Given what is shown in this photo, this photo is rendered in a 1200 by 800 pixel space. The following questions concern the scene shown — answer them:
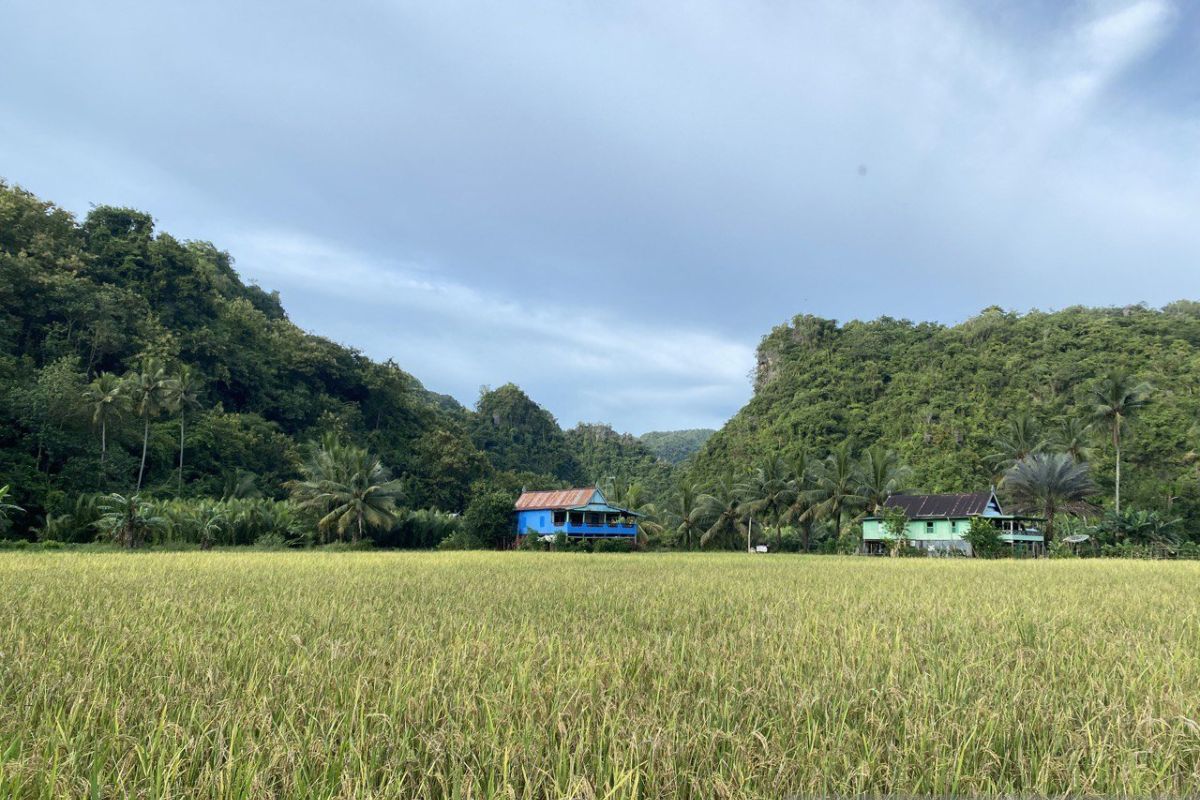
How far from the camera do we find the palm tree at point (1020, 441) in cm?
3797

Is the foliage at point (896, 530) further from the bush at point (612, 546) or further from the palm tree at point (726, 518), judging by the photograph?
the bush at point (612, 546)

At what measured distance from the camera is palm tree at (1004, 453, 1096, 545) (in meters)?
31.9

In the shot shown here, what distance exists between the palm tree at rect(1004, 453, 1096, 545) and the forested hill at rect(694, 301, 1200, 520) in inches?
227

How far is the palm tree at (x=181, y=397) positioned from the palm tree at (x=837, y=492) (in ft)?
103

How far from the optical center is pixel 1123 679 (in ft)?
11.9

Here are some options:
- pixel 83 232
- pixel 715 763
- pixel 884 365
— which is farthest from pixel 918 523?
pixel 83 232

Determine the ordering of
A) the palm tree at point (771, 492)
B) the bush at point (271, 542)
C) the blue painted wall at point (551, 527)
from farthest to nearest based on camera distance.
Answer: the palm tree at point (771, 492) < the blue painted wall at point (551, 527) < the bush at point (271, 542)

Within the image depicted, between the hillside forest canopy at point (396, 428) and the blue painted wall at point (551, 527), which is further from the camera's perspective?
the blue painted wall at point (551, 527)

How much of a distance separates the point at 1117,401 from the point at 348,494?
36965mm

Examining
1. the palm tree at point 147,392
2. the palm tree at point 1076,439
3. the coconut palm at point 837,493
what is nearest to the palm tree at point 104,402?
the palm tree at point 147,392

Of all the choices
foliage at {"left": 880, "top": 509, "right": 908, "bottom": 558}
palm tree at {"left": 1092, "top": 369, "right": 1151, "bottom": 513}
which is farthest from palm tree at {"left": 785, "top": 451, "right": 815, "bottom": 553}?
palm tree at {"left": 1092, "top": 369, "right": 1151, "bottom": 513}

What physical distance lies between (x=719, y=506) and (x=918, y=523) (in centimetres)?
1054

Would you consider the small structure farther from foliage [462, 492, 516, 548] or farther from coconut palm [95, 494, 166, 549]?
coconut palm [95, 494, 166, 549]

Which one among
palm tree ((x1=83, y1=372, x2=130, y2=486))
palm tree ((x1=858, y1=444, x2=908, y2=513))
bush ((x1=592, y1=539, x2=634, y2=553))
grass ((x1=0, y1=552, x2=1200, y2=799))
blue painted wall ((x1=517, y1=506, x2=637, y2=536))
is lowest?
bush ((x1=592, y1=539, x2=634, y2=553))
